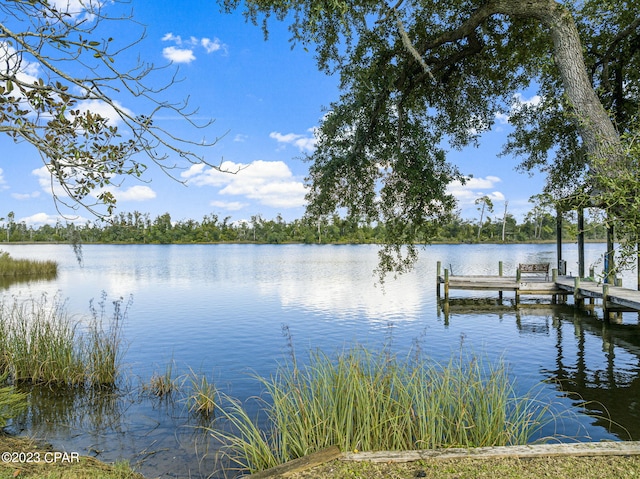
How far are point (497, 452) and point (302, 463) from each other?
6.26 feet

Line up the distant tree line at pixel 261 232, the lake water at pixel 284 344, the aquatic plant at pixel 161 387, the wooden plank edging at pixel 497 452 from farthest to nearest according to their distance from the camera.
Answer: the distant tree line at pixel 261 232
the aquatic plant at pixel 161 387
the lake water at pixel 284 344
the wooden plank edging at pixel 497 452

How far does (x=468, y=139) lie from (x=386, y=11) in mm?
4081

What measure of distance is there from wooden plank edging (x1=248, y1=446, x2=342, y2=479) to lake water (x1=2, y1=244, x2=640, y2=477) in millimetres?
1997

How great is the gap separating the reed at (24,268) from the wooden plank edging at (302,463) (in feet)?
111

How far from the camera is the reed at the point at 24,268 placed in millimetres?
32744

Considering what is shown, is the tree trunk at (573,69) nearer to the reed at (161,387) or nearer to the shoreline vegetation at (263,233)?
the reed at (161,387)

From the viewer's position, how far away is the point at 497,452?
468cm

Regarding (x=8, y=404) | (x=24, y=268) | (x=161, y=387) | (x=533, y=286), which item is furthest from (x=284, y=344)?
(x=24, y=268)

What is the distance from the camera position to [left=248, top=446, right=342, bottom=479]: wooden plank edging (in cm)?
445

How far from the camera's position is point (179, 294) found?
25031 mm

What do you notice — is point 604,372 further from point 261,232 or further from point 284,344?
point 261,232

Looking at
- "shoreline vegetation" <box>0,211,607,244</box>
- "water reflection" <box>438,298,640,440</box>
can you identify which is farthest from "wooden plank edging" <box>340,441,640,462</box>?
"shoreline vegetation" <box>0,211,607,244</box>

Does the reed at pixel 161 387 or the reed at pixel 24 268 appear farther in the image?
the reed at pixel 24 268

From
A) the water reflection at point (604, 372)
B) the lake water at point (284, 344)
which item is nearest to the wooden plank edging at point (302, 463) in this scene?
the lake water at point (284, 344)
